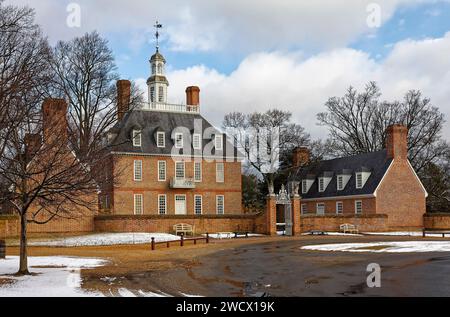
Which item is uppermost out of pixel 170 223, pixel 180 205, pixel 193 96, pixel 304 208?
pixel 193 96

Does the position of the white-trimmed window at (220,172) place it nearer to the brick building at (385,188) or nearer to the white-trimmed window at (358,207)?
the brick building at (385,188)

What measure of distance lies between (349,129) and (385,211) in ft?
70.7

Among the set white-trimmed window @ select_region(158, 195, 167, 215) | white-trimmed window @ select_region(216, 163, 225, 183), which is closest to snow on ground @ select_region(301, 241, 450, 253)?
white-trimmed window @ select_region(158, 195, 167, 215)

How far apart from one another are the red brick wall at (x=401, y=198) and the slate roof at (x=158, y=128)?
13.9 m

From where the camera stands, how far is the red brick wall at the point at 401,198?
4794cm

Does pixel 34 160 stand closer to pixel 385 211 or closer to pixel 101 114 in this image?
pixel 101 114

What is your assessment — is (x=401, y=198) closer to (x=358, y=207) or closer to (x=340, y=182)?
(x=358, y=207)

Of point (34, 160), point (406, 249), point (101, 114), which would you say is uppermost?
point (101, 114)

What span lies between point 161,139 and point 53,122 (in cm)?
3277

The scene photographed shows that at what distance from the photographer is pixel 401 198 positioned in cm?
4872

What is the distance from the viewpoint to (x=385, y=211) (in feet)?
157

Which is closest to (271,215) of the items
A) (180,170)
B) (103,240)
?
(180,170)

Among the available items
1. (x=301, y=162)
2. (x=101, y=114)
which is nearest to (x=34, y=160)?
(x=101, y=114)
